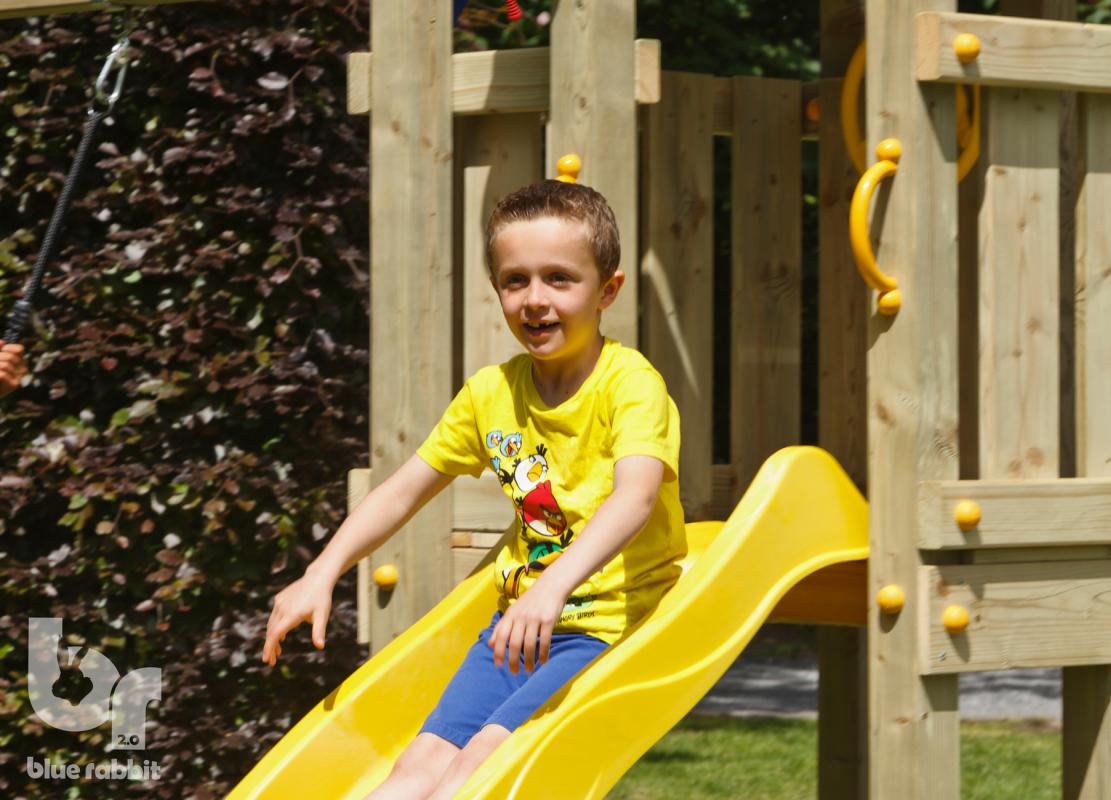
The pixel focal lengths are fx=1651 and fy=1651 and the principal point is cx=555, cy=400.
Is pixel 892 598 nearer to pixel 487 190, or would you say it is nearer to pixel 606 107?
pixel 606 107

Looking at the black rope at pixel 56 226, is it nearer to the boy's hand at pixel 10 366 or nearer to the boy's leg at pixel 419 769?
the boy's hand at pixel 10 366

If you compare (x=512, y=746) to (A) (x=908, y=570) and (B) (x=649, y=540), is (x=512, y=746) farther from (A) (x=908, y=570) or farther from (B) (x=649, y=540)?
(A) (x=908, y=570)

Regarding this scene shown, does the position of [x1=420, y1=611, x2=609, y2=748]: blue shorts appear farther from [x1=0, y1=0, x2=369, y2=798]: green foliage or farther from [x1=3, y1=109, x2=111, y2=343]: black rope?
[x1=0, y1=0, x2=369, y2=798]: green foliage

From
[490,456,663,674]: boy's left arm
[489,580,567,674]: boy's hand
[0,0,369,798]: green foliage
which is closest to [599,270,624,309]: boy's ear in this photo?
[490,456,663,674]: boy's left arm

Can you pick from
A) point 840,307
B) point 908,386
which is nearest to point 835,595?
point 908,386

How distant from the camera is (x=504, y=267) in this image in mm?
3006

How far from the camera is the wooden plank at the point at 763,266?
4812 millimetres

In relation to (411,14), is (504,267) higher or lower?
lower

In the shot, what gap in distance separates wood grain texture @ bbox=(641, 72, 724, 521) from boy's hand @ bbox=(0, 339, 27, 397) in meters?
1.75

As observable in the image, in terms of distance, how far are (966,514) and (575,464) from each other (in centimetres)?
82

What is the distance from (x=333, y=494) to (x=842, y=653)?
1.66 m

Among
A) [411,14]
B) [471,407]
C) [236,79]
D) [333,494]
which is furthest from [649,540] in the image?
[236,79]

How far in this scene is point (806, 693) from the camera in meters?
9.01

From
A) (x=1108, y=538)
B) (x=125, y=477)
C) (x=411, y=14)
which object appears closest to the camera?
(x=1108, y=538)
